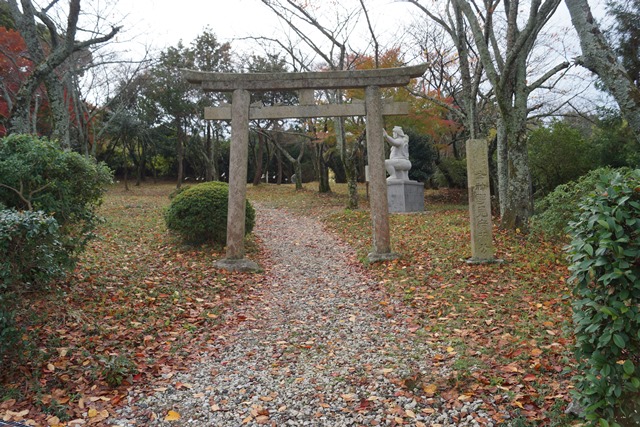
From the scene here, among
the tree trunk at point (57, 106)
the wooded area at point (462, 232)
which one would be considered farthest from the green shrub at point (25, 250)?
the tree trunk at point (57, 106)

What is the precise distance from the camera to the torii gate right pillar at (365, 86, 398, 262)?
28.2 ft

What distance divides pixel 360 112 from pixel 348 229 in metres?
4.97

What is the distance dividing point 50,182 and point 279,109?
4.19 m

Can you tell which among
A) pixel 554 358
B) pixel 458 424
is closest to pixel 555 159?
pixel 554 358

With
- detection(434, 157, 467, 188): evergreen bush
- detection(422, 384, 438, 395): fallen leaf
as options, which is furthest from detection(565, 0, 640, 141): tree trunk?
detection(434, 157, 467, 188): evergreen bush

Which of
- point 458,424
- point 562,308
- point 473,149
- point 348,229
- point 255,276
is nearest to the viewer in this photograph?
point 458,424

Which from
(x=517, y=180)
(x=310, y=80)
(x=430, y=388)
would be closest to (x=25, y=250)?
(x=430, y=388)

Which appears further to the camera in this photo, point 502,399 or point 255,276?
point 255,276

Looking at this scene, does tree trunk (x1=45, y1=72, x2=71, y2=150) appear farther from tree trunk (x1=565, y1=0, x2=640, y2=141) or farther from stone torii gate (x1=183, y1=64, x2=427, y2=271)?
tree trunk (x1=565, y1=0, x2=640, y2=141)

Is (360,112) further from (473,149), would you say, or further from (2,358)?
(2,358)

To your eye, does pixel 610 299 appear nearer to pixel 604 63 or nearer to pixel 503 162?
pixel 604 63

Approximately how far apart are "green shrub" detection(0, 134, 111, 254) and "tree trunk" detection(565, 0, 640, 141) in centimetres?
673

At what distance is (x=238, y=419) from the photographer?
3539 millimetres

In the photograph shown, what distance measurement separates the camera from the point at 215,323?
5793 millimetres
